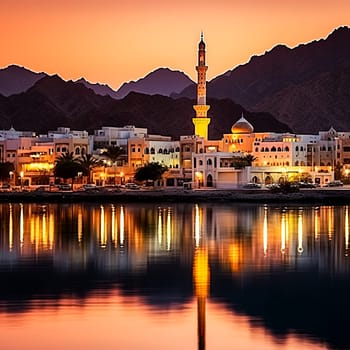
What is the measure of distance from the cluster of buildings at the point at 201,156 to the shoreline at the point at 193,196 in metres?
3.98

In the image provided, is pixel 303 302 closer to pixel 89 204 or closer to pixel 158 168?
pixel 89 204

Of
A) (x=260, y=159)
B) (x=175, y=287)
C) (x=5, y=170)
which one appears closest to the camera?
(x=175, y=287)

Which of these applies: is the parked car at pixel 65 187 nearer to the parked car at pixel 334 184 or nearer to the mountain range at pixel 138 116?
the parked car at pixel 334 184

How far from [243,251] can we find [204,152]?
5288cm

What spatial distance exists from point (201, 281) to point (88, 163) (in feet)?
195

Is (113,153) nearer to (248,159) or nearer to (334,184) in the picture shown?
(248,159)

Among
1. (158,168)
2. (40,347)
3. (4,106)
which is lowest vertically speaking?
(40,347)

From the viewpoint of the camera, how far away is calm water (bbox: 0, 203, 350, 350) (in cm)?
1677

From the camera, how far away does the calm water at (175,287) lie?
16.8m

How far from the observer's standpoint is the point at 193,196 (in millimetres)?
72188

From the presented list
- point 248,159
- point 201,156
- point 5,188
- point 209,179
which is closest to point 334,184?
point 248,159

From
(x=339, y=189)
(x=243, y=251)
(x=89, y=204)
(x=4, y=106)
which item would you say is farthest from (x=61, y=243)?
(x=4, y=106)

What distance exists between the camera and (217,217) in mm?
51531

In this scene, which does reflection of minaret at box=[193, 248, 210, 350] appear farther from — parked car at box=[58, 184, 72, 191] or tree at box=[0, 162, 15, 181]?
tree at box=[0, 162, 15, 181]
